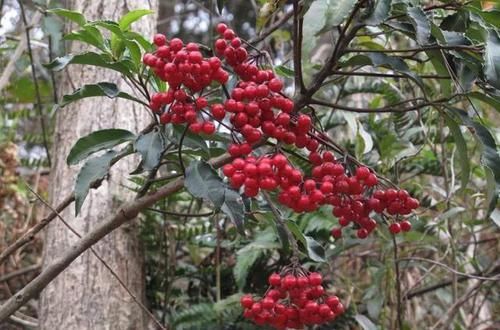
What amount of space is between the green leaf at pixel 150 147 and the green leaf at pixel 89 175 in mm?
108

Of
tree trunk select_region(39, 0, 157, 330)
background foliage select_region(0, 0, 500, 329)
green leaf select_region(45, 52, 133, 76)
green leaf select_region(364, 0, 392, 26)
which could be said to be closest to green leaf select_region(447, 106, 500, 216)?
background foliage select_region(0, 0, 500, 329)

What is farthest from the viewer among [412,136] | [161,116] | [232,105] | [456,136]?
[412,136]

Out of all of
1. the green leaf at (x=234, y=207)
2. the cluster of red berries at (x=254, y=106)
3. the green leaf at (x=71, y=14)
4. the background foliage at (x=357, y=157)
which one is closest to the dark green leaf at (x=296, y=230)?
the background foliage at (x=357, y=157)

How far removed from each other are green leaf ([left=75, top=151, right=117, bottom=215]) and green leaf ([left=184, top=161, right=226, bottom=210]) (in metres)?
0.19

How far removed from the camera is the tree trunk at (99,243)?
1.76m

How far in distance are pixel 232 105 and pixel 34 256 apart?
82.9 inches

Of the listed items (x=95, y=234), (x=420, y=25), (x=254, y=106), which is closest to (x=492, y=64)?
(x=420, y=25)

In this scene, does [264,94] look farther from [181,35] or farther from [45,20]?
[181,35]

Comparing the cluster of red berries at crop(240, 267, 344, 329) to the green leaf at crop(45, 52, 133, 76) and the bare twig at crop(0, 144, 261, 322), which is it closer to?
the bare twig at crop(0, 144, 261, 322)

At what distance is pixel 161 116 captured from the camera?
Result: 1.16 meters

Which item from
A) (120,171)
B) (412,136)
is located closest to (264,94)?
(120,171)

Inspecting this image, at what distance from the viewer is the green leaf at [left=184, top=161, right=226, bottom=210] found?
3.77ft

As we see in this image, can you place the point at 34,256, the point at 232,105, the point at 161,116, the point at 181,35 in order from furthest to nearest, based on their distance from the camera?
the point at 181,35 < the point at 34,256 < the point at 161,116 < the point at 232,105

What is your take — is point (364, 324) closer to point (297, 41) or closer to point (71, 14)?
point (297, 41)
